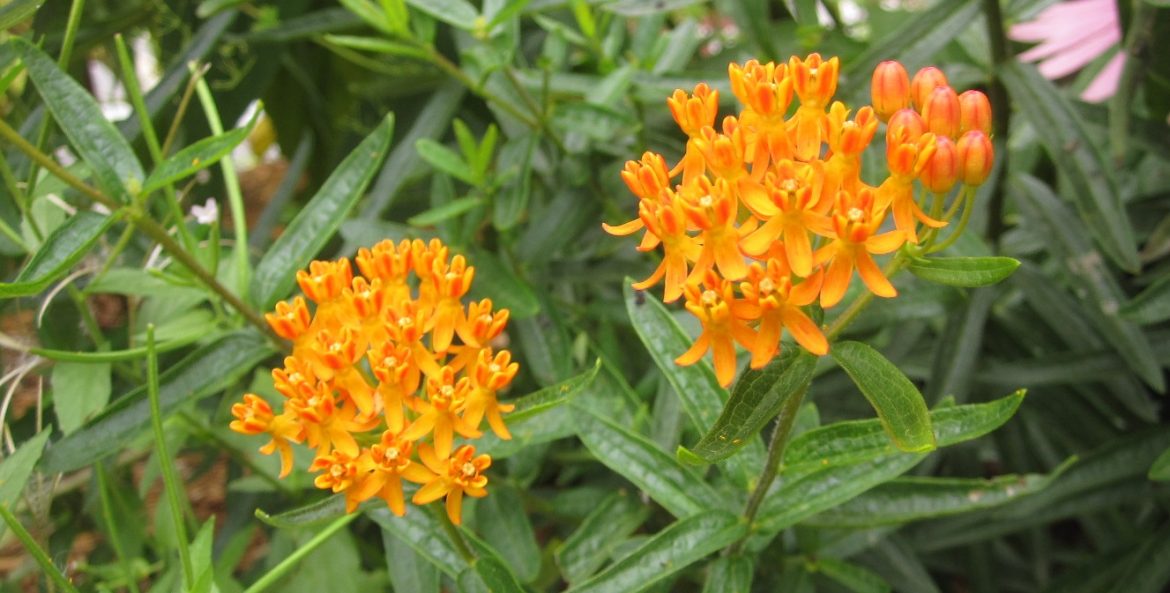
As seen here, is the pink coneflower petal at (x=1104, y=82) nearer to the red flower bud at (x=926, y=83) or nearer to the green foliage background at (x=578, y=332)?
the green foliage background at (x=578, y=332)

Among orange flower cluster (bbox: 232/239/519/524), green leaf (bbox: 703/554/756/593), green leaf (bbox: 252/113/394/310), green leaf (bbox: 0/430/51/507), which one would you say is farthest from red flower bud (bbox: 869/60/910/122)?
green leaf (bbox: 0/430/51/507)

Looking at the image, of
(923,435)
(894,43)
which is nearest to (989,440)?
(894,43)

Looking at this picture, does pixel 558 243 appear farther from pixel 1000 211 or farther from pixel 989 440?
pixel 989 440

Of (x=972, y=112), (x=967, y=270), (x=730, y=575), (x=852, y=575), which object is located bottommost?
(x=852, y=575)

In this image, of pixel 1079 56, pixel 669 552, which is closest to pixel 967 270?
pixel 669 552

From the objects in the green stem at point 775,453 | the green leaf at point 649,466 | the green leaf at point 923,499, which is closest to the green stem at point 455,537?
the green leaf at point 649,466

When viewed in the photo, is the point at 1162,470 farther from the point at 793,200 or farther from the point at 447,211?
the point at 447,211
